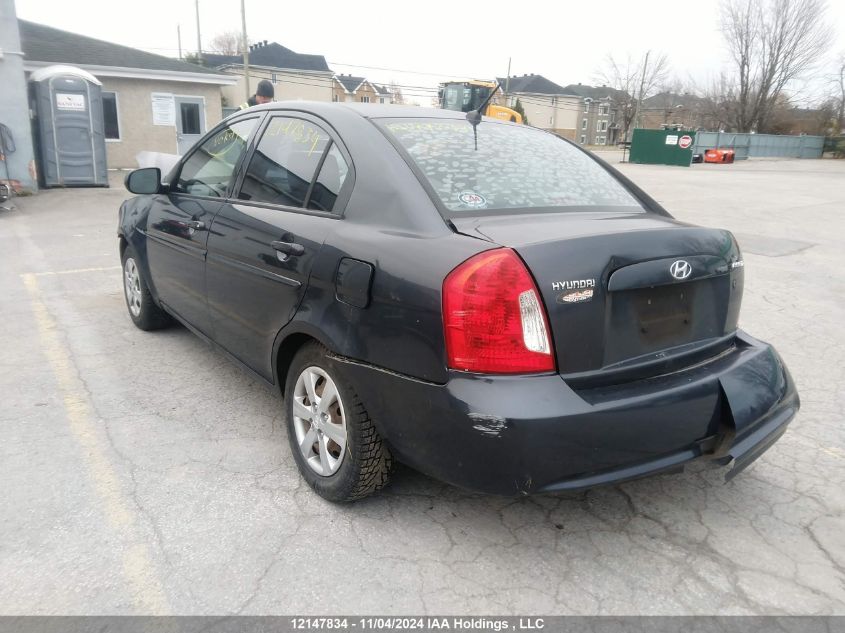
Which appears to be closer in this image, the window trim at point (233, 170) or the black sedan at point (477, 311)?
the black sedan at point (477, 311)

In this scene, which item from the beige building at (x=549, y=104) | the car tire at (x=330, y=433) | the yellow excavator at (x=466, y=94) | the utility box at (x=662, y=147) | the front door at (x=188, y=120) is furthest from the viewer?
the beige building at (x=549, y=104)

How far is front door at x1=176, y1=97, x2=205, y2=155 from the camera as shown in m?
20.2

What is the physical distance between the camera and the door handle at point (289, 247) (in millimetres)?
2709

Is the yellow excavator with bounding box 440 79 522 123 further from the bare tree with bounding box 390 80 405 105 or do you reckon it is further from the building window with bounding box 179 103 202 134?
the bare tree with bounding box 390 80 405 105

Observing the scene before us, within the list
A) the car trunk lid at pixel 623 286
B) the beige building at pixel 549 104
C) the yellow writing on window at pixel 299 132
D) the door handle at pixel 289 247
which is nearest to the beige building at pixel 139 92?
the yellow writing on window at pixel 299 132

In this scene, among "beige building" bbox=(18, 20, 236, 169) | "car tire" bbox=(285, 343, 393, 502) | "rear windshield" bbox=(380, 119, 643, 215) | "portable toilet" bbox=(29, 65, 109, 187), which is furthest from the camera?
"beige building" bbox=(18, 20, 236, 169)

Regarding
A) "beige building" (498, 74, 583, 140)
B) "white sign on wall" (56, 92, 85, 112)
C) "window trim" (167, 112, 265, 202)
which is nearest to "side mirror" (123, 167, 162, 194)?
"window trim" (167, 112, 265, 202)

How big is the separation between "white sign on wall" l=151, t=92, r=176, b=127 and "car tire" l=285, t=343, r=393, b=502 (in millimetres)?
19590

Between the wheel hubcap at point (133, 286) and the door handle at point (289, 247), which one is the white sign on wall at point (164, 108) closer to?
the wheel hubcap at point (133, 286)

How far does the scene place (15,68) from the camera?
12641 millimetres

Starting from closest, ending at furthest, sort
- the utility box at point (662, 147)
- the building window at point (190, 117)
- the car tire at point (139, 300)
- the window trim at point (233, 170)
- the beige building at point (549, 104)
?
the window trim at point (233, 170), the car tire at point (139, 300), the building window at point (190, 117), the utility box at point (662, 147), the beige building at point (549, 104)

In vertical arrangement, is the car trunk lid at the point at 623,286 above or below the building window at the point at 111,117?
below

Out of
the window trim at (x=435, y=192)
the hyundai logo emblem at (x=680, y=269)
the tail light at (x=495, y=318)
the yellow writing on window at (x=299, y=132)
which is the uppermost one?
the yellow writing on window at (x=299, y=132)

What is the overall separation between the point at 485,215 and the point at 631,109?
265 ft
